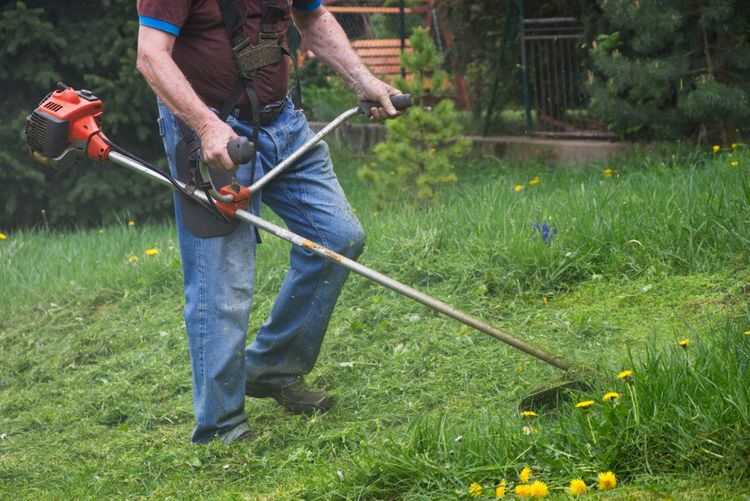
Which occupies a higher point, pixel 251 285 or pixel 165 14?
pixel 165 14

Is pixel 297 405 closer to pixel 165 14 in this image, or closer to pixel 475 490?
pixel 475 490

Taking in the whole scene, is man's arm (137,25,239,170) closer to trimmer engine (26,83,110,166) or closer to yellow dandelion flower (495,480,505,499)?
trimmer engine (26,83,110,166)

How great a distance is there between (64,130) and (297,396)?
1351mm

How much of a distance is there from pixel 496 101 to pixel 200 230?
700cm

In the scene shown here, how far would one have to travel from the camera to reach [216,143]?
3367mm

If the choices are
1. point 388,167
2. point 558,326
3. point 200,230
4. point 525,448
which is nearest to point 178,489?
point 200,230

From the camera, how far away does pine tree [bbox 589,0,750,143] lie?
7.05 meters

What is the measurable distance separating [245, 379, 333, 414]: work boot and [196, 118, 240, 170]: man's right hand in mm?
1174

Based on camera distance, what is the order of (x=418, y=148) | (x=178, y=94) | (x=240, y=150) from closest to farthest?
(x=240, y=150)
(x=178, y=94)
(x=418, y=148)

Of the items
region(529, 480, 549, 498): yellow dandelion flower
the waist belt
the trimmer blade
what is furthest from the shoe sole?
region(529, 480, 549, 498): yellow dandelion flower

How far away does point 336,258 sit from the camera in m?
3.60

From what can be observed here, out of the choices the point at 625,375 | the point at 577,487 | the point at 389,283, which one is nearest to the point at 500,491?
the point at 577,487

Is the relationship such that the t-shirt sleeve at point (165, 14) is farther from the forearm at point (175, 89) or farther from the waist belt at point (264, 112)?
the waist belt at point (264, 112)

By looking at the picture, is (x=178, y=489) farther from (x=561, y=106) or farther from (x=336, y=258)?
(x=561, y=106)
